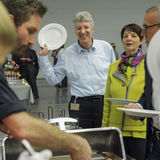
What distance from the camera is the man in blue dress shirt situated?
94.6 inches

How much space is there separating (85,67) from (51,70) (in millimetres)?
320

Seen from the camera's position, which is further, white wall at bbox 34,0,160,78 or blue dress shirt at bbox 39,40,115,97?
white wall at bbox 34,0,160,78

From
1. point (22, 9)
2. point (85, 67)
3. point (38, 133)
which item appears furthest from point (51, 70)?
point (38, 133)

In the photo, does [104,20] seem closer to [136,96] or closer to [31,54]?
[31,54]

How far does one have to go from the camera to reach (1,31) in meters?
0.65

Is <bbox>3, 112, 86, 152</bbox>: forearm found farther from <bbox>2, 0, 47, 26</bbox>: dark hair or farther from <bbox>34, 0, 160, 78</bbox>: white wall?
<bbox>34, 0, 160, 78</bbox>: white wall

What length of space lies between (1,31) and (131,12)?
408 inches

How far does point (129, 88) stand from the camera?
199 centimetres

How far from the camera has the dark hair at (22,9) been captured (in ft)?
3.34

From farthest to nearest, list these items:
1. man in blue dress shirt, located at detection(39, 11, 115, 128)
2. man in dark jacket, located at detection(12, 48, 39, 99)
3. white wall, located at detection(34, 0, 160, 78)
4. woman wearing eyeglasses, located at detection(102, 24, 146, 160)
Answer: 1. white wall, located at detection(34, 0, 160, 78)
2. man in dark jacket, located at detection(12, 48, 39, 99)
3. man in blue dress shirt, located at detection(39, 11, 115, 128)
4. woman wearing eyeglasses, located at detection(102, 24, 146, 160)

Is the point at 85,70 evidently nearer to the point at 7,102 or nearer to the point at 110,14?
the point at 7,102

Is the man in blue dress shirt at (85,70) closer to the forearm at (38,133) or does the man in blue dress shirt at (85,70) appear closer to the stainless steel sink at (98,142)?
the stainless steel sink at (98,142)

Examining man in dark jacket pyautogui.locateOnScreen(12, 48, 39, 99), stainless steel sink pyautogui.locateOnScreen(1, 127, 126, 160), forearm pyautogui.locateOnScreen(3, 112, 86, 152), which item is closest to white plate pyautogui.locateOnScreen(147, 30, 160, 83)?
forearm pyautogui.locateOnScreen(3, 112, 86, 152)

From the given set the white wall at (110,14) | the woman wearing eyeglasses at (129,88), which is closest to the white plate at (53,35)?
the woman wearing eyeglasses at (129,88)
